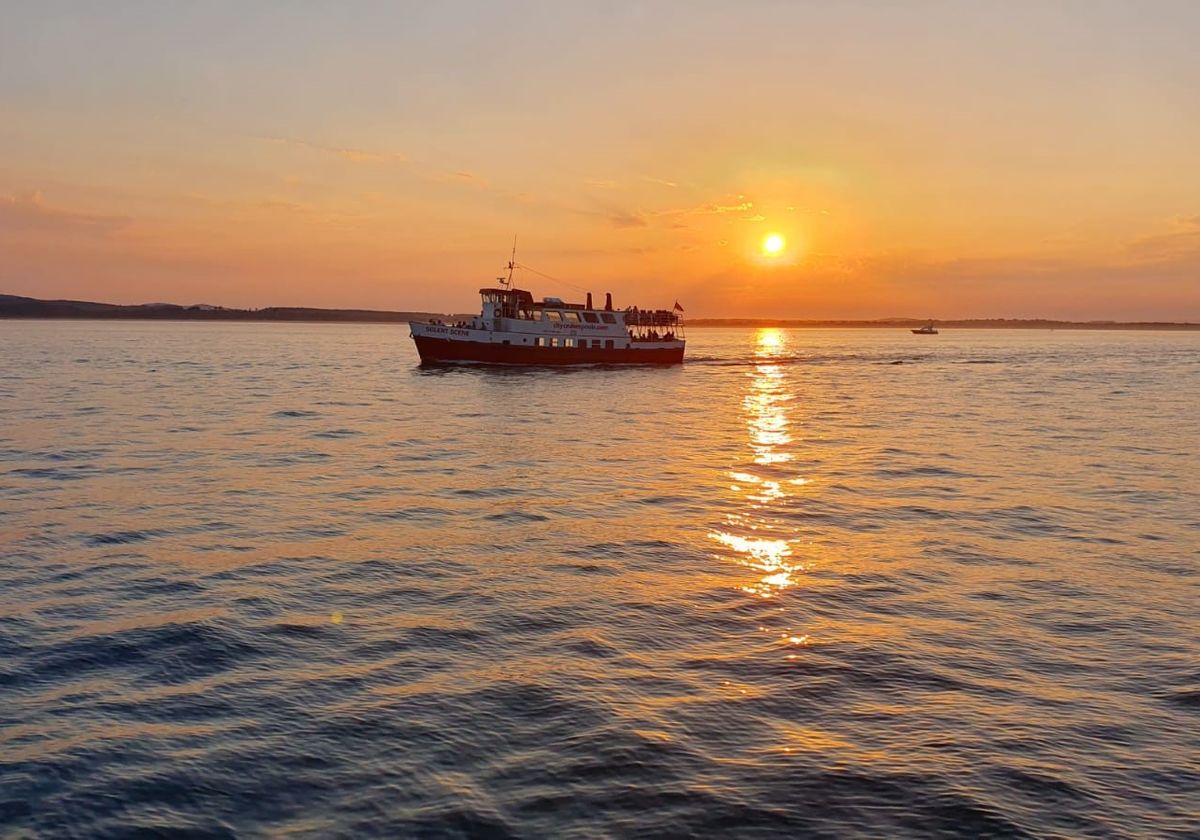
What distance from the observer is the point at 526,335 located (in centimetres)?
8088

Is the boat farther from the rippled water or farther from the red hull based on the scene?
the rippled water

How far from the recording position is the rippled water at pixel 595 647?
779cm

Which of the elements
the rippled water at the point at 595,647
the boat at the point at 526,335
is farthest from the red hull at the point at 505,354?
the rippled water at the point at 595,647

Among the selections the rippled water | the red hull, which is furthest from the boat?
the rippled water

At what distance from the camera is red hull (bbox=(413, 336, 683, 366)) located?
262 ft

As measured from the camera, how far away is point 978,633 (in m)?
12.3

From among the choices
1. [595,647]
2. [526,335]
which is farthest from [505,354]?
[595,647]

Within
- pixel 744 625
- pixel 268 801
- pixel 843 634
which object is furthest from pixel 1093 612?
pixel 268 801

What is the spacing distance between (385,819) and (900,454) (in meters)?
29.0

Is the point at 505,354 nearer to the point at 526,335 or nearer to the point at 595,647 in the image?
the point at 526,335

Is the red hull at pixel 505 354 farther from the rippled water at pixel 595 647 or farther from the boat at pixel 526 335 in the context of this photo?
the rippled water at pixel 595 647

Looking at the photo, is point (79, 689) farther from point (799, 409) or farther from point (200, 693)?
point (799, 409)

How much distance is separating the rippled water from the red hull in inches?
1981

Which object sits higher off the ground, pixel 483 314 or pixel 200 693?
pixel 483 314
